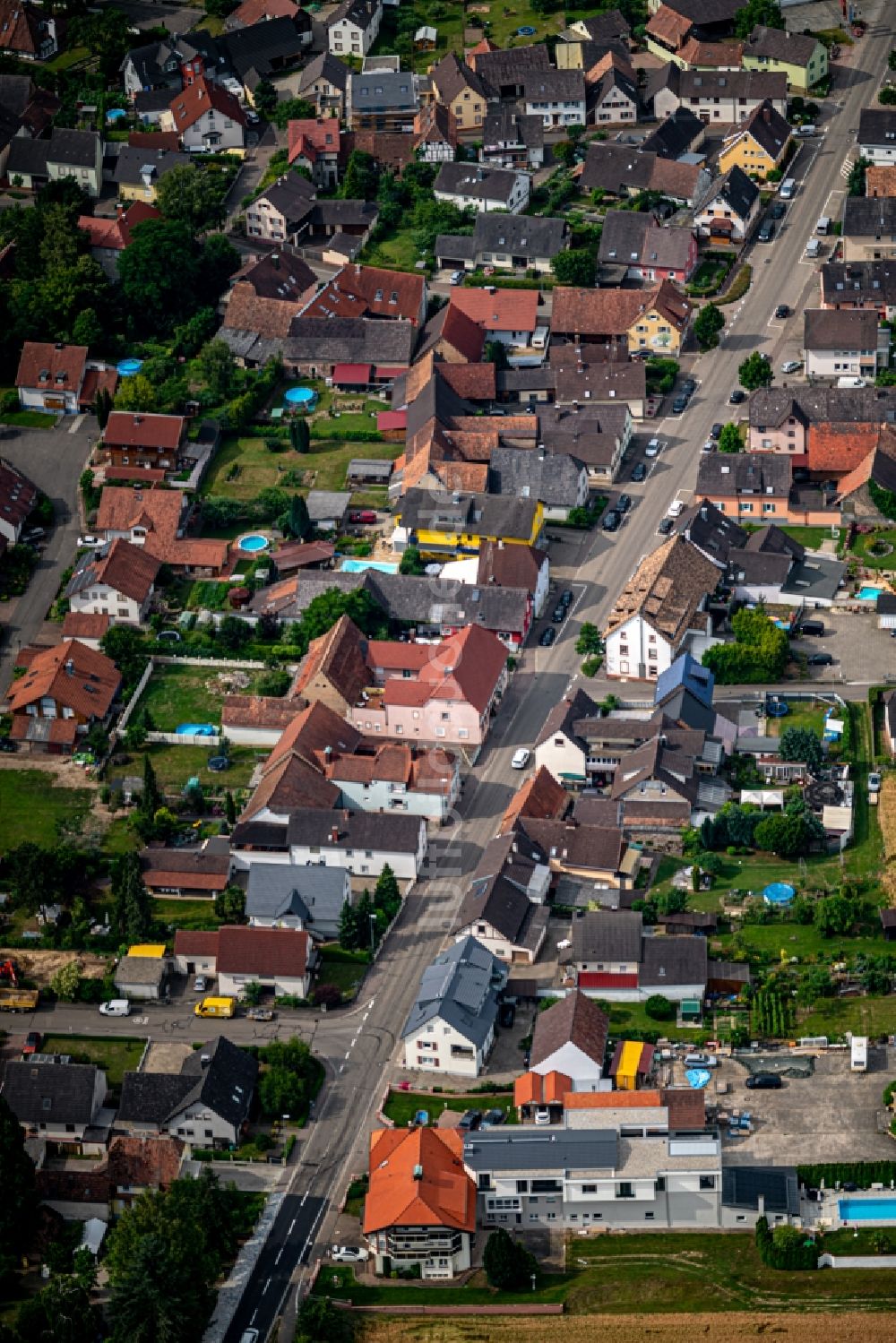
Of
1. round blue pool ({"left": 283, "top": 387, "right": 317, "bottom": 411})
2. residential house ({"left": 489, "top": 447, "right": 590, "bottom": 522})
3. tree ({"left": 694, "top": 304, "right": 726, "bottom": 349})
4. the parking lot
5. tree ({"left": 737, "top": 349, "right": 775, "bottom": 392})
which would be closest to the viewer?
the parking lot

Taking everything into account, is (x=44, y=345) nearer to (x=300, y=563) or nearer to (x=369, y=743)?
(x=300, y=563)

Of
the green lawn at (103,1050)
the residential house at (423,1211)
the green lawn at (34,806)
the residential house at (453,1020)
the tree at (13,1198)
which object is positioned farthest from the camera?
the green lawn at (34,806)

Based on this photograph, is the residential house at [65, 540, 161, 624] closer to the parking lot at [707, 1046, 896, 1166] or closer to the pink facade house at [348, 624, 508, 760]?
the pink facade house at [348, 624, 508, 760]

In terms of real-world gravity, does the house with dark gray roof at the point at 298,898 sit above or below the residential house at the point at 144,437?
below

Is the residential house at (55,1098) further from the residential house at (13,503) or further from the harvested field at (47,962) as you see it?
the residential house at (13,503)

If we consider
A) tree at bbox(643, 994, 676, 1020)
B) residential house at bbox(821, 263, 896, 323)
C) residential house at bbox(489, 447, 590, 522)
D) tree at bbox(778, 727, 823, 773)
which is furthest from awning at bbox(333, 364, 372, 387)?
tree at bbox(643, 994, 676, 1020)

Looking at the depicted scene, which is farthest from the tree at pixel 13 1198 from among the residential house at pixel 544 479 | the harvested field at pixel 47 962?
the residential house at pixel 544 479
